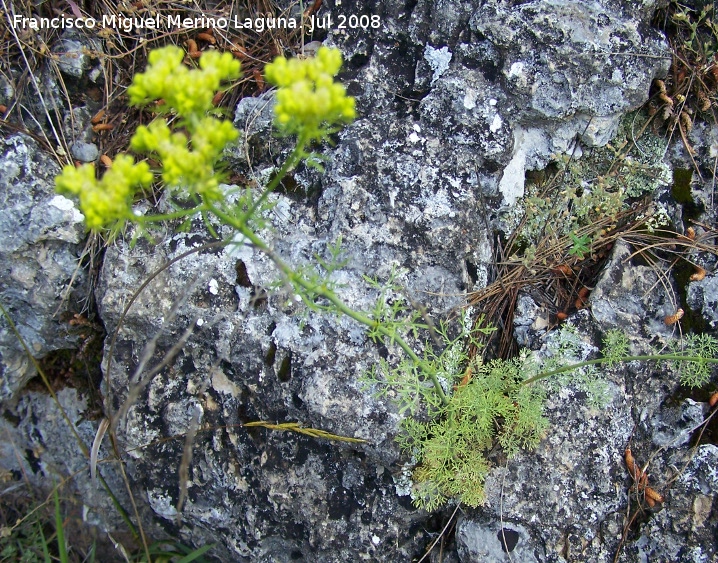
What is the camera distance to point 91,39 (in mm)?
3311

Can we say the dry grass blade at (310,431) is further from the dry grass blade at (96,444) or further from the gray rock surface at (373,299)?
the dry grass blade at (96,444)

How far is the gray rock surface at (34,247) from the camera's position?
3023mm

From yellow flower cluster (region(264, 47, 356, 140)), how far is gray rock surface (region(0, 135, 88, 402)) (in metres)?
1.89

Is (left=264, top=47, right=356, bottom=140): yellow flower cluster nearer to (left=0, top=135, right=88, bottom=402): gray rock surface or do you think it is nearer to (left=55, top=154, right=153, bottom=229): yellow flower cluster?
(left=55, top=154, right=153, bottom=229): yellow flower cluster

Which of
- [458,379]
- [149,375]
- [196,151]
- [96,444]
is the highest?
[196,151]

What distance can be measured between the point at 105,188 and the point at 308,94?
71cm

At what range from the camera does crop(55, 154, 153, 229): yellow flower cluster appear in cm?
172

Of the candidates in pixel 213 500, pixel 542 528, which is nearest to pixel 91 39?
pixel 213 500

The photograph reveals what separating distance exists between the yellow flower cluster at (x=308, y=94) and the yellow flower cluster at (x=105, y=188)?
509mm

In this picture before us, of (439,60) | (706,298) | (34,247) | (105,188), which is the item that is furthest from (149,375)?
(706,298)

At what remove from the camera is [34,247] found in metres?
3.07

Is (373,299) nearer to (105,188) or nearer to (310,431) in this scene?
(310,431)

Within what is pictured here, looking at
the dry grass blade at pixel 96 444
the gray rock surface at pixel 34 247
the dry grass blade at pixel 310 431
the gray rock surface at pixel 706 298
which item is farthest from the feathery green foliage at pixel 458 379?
the dry grass blade at pixel 96 444

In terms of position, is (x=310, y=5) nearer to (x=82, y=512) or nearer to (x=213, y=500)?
(x=213, y=500)
